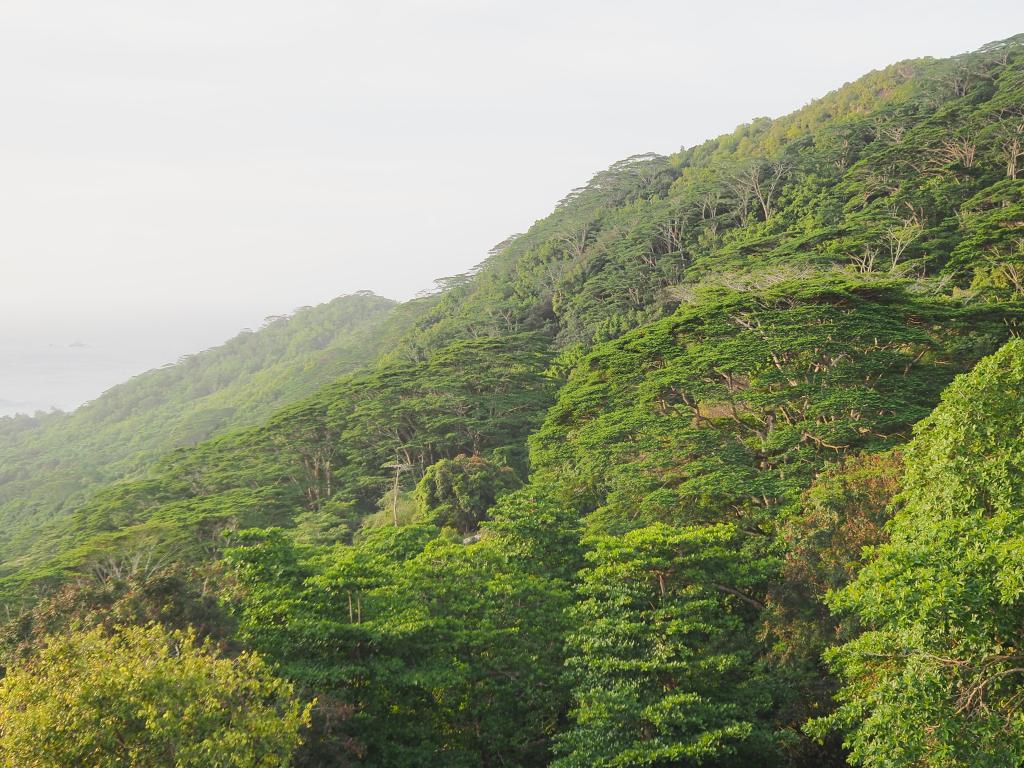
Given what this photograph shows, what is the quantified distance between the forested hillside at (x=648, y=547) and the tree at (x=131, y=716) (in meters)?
0.05

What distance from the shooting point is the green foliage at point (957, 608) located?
30.7 feet

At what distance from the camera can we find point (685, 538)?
617 inches

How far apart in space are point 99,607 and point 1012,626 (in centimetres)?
1804

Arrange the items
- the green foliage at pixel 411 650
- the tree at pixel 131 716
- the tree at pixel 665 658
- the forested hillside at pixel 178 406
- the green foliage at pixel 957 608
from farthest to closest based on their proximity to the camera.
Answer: the forested hillside at pixel 178 406 < the green foliage at pixel 411 650 < the tree at pixel 665 658 < the tree at pixel 131 716 < the green foliage at pixel 957 608

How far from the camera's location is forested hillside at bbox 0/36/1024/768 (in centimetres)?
1029

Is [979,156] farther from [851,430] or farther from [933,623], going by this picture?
[933,623]

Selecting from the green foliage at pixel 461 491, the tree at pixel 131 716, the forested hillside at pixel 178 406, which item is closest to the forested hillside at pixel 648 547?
the tree at pixel 131 716

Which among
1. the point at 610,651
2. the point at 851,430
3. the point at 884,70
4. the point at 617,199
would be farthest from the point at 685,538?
the point at 884,70

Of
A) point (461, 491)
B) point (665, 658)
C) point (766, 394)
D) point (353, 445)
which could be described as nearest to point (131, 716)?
point (665, 658)

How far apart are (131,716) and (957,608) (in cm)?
1191

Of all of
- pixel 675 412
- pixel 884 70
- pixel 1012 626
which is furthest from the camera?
pixel 884 70

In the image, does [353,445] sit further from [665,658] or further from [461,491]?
[665,658]

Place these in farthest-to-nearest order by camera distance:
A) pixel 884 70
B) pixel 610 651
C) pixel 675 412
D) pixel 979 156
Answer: pixel 884 70 < pixel 979 156 < pixel 675 412 < pixel 610 651

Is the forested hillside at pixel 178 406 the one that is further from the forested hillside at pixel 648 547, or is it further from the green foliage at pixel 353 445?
the forested hillside at pixel 648 547
